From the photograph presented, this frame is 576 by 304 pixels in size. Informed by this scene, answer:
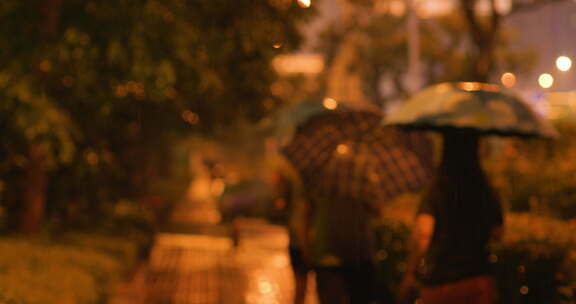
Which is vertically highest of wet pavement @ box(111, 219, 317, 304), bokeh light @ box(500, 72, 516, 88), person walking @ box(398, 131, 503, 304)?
bokeh light @ box(500, 72, 516, 88)

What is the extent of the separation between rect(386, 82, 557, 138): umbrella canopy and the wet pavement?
5.28 metres

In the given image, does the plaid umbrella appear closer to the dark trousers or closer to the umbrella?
the dark trousers

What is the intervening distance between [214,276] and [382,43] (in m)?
32.3

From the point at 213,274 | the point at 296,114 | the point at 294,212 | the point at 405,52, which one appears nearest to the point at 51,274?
the point at 294,212

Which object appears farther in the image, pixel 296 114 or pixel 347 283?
pixel 296 114

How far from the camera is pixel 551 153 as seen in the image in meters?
13.3

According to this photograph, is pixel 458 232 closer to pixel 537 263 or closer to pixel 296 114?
pixel 537 263

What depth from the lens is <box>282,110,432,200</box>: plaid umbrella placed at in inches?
339

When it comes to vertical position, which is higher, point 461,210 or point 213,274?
point 461,210

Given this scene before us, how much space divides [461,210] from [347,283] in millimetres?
1717

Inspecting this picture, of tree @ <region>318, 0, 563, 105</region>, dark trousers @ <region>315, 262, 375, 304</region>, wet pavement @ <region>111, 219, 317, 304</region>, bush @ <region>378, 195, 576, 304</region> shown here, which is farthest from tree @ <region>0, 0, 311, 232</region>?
tree @ <region>318, 0, 563, 105</region>

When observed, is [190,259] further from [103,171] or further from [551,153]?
[551,153]

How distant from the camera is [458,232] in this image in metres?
5.94

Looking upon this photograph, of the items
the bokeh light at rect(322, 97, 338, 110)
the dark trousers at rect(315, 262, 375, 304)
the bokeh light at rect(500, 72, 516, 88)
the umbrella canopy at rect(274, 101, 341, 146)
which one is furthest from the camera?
the bokeh light at rect(500, 72, 516, 88)
